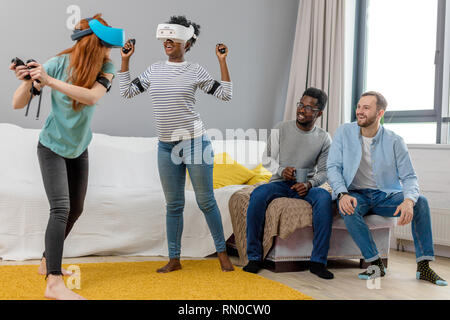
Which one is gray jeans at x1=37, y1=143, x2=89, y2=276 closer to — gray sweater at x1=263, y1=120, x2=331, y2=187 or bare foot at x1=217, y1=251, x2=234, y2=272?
bare foot at x1=217, y1=251, x2=234, y2=272

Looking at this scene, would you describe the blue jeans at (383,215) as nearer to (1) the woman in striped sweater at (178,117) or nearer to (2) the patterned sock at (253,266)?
(2) the patterned sock at (253,266)

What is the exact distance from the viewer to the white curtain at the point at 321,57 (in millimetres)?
3959

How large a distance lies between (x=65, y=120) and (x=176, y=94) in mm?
548

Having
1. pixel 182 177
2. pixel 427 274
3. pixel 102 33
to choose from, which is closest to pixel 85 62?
pixel 102 33

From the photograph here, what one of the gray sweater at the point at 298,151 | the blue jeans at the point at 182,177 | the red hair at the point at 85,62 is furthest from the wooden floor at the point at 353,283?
the red hair at the point at 85,62

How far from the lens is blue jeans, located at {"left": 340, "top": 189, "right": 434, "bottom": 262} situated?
2389 millimetres

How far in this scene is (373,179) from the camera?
2.56m

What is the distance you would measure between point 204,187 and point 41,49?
5.68 feet

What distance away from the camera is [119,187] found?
296cm

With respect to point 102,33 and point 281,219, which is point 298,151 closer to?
point 281,219

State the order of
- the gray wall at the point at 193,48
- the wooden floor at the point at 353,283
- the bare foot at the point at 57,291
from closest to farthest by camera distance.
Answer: the bare foot at the point at 57,291 → the wooden floor at the point at 353,283 → the gray wall at the point at 193,48

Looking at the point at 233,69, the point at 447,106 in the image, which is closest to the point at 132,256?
the point at 233,69

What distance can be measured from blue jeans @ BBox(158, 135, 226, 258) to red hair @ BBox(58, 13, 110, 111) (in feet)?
1.72
